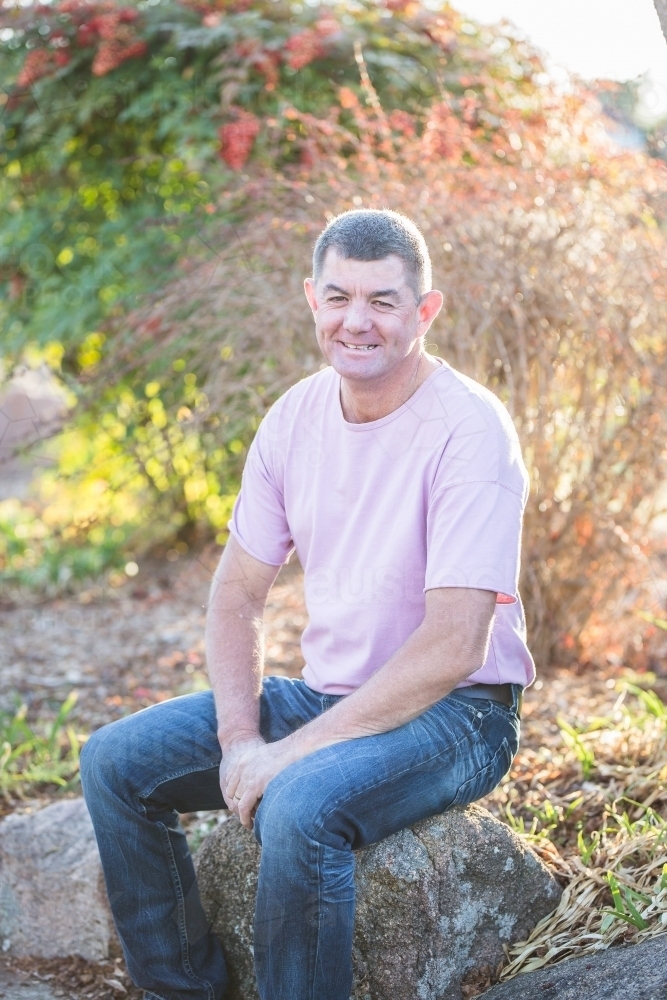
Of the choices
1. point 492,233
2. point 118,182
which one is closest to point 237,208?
point 118,182

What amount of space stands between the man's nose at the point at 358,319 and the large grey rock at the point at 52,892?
1.57 metres

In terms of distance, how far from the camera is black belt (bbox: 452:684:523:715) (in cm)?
220

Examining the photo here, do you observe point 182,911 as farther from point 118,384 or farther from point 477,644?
point 118,384

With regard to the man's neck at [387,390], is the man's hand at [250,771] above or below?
below

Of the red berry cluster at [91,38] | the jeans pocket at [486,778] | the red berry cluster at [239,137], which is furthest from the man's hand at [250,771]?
the red berry cluster at [91,38]

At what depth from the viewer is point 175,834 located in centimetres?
232

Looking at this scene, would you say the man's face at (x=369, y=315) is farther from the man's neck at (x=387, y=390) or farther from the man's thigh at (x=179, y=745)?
the man's thigh at (x=179, y=745)

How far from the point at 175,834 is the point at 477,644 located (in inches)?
33.2

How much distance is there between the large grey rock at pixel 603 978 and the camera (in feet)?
6.32

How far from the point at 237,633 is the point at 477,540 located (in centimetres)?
68

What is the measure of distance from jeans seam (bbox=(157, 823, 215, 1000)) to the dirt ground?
408 mm

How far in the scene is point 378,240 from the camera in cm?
214

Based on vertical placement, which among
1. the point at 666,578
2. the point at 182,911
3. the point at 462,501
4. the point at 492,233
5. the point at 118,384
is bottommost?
the point at 666,578

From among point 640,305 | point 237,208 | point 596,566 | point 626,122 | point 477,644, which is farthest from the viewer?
point 237,208
